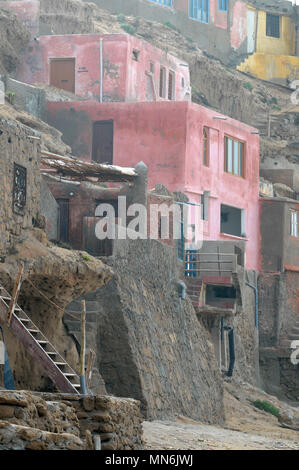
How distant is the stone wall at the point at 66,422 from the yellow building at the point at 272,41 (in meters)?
61.3

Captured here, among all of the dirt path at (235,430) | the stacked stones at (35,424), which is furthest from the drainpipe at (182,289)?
the stacked stones at (35,424)

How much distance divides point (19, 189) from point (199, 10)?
56.8 metres

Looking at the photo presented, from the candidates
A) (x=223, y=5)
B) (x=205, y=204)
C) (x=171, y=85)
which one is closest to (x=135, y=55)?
(x=171, y=85)

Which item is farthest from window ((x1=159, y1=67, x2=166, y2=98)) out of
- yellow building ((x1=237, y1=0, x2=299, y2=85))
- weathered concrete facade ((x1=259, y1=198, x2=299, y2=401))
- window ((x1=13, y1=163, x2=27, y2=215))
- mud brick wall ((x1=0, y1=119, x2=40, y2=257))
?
window ((x1=13, y1=163, x2=27, y2=215))

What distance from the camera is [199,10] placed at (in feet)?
253

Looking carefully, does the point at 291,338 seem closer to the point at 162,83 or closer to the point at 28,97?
the point at 162,83

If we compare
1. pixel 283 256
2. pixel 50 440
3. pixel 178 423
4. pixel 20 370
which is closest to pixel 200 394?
pixel 178 423

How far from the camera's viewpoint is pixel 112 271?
23.8 m

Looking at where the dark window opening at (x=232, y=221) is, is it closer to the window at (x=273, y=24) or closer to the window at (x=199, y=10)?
the window at (x=199, y=10)

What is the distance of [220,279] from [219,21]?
42.8 m

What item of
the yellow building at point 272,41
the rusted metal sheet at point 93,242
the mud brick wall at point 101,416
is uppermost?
the yellow building at point 272,41

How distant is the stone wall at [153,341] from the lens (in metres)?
24.3

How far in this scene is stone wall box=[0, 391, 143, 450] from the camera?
12633mm

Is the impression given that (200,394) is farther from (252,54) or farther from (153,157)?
(252,54)
